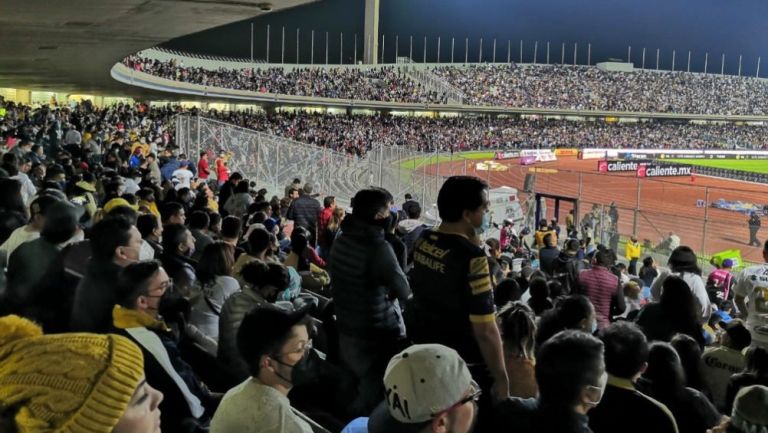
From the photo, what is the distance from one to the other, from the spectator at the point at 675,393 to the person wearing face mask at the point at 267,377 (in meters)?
1.66

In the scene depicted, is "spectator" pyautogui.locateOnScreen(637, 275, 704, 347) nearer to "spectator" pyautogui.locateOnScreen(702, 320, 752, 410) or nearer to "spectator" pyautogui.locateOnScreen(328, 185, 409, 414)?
"spectator" pyautogui.locateOnScreen(702, 320, 752, 410)

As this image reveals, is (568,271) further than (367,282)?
Yes

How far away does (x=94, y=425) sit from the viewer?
170 cm

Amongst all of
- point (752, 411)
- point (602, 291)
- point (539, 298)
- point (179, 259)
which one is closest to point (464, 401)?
point (752, 411)

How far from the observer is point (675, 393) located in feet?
12.3

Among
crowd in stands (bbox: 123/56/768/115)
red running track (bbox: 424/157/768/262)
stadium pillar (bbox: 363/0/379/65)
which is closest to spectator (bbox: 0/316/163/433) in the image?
red running track (bbox: 424/157/768/262)

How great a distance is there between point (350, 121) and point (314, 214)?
54.3m

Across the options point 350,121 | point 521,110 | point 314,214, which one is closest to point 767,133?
point 521,110

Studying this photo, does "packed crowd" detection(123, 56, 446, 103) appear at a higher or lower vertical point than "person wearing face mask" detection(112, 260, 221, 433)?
higher

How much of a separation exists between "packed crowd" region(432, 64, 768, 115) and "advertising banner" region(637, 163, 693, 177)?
3388 cm

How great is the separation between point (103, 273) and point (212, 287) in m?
0.90

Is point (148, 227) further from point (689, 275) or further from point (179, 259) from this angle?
point (689, 275)

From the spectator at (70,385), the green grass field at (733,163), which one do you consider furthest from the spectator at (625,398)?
the green grass field at (733,163)

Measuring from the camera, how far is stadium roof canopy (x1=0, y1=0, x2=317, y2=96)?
11812 millimetres
